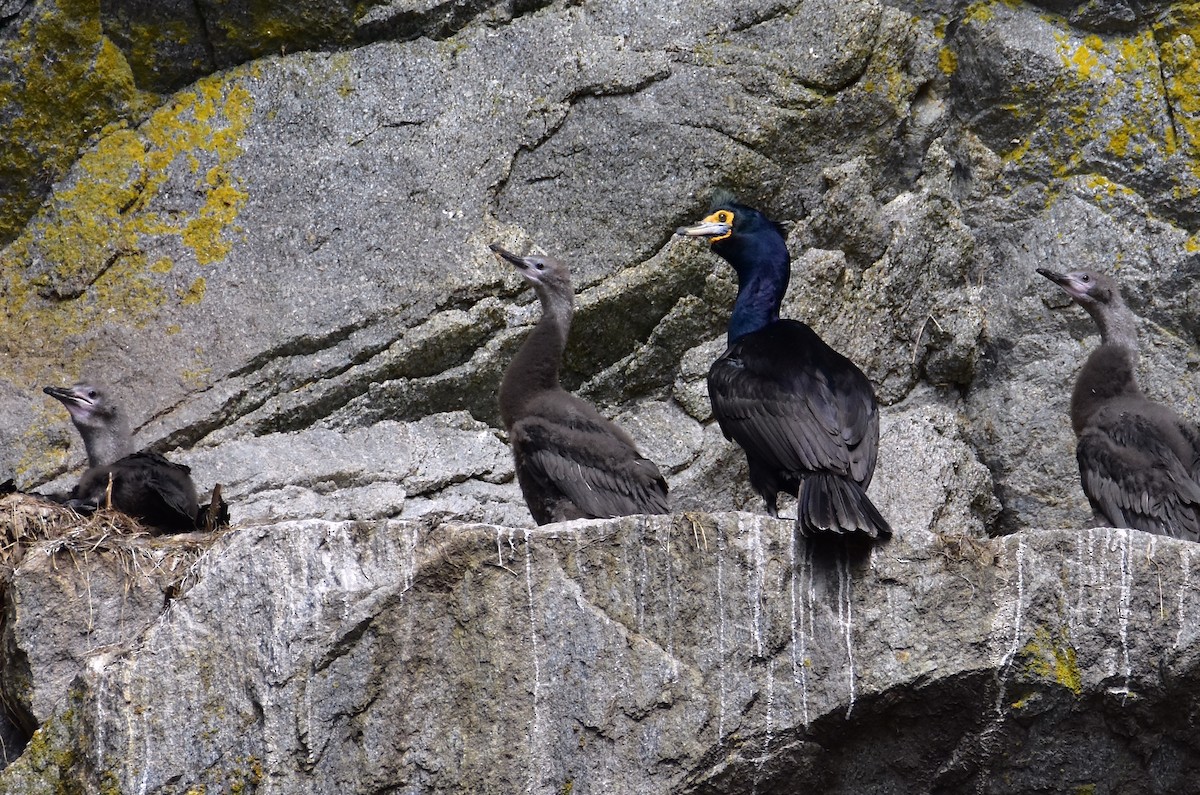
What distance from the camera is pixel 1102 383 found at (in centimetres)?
A: 750

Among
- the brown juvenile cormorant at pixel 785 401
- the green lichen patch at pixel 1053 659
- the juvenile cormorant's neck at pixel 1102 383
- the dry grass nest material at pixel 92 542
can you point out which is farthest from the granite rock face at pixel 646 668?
the juvenile cormorant's neck at pixel 1102 383

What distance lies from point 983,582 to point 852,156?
3.42 metres

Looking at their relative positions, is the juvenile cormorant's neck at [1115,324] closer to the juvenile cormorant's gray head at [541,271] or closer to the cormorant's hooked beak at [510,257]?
the juvenile cormorant's gray head at [541,271]

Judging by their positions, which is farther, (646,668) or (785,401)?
(785,401)

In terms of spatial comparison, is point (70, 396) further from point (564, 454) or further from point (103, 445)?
point (564, 454)

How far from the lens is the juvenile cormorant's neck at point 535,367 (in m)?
7.32

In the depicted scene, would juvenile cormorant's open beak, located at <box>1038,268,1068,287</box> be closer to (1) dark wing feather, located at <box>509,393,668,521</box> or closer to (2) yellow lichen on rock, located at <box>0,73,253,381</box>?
(1) dark wing feather, located at <box>509,393,668,521</box>

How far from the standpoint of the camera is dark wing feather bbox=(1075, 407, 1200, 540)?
6.74m

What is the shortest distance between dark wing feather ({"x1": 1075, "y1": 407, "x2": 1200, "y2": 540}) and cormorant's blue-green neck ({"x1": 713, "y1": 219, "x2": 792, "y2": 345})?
1.55 m

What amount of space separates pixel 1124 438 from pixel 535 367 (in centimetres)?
265

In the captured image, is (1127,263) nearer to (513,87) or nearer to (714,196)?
(714,196)

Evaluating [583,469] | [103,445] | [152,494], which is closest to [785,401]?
[583,469]

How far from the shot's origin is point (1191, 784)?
5758mm

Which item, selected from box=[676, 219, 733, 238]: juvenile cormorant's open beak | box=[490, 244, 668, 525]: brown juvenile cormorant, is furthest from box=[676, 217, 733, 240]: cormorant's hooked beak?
box=[490, 244, 668, 525]: brown juvenile cormorant
